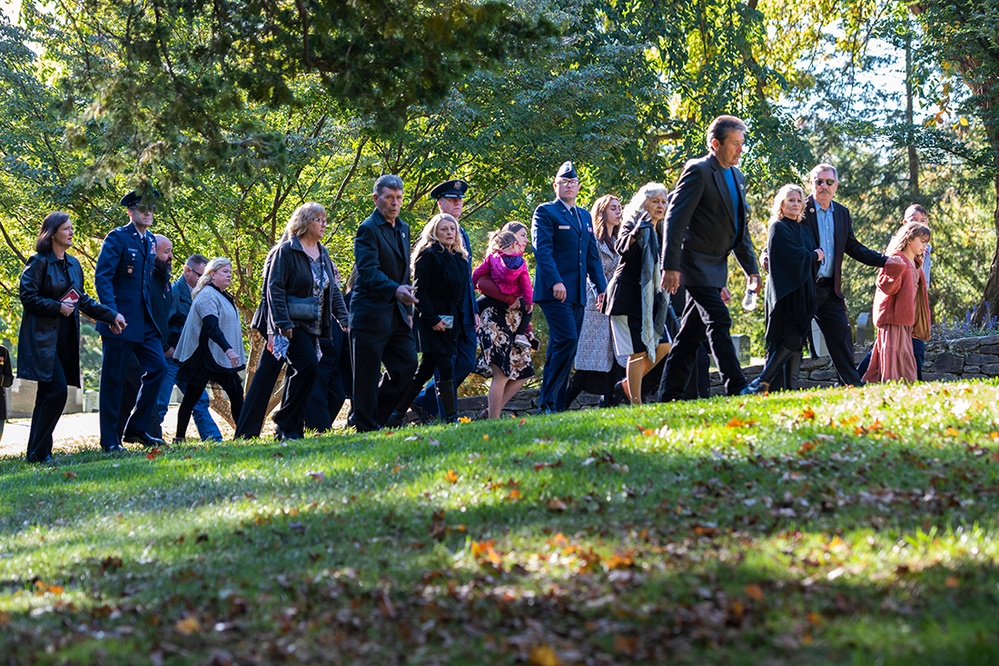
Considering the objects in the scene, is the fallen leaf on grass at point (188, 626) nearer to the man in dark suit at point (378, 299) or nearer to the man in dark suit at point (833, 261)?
the man in dark suit at point (378, 299)

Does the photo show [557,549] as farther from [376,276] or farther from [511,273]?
[511,273]

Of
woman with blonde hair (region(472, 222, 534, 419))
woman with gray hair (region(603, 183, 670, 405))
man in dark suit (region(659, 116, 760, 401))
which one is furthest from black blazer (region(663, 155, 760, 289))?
woman with blonde hair (region(472, 222, 534, 419))

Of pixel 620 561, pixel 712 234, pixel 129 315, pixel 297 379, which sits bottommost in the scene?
pixel 620 561

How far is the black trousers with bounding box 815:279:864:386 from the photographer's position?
1102 cm

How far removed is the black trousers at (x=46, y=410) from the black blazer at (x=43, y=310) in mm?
134

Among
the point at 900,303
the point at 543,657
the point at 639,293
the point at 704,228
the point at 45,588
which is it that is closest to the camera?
the point at 543,657

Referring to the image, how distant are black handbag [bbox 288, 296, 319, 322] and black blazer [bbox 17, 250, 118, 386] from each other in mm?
1600

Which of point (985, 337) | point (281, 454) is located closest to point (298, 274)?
point (281, 454)

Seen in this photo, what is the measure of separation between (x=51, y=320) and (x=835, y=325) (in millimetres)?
7156

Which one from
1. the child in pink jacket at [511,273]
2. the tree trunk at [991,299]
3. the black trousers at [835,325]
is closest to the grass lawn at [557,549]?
the black trousers at [835,325]

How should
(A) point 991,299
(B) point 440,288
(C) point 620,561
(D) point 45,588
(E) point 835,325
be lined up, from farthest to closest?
(A) point 991,299, (E) point 835,325, (B) point 440,288, (D) point 45,588, (C) point 620,561

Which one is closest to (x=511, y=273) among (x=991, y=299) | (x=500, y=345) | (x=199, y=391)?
(x=500, y=345)

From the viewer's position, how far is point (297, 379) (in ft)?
34.0

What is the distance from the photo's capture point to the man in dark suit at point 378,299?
10.3m
